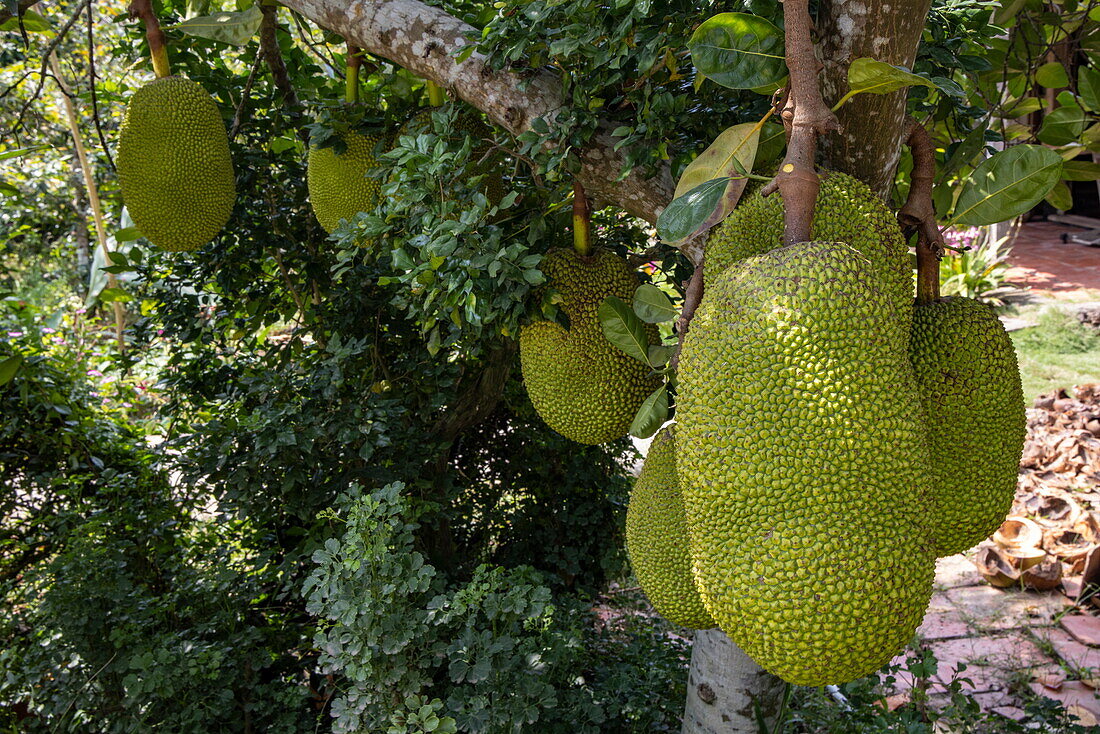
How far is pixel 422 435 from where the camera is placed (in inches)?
81.1

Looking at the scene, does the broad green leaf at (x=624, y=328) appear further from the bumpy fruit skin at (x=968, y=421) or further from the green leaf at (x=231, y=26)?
the green leaf at (x=231, y=26)

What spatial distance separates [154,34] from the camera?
5.76 feet

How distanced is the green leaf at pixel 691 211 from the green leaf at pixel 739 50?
11 cm

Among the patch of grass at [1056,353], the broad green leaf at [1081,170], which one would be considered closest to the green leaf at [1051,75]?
the broad green leaf at [1081,170]

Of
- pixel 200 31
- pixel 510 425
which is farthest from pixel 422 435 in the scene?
pixel 200 31

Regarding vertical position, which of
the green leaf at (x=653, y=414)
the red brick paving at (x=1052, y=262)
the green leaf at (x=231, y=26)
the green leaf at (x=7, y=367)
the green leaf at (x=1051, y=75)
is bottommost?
the red brick paving at (x=1052, y=262)

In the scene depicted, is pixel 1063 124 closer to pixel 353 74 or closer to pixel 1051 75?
pixel 1051 75

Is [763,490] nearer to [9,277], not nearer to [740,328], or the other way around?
[740,328]

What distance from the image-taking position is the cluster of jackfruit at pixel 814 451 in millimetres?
686

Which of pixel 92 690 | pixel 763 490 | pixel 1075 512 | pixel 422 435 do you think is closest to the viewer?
pixel 763 490

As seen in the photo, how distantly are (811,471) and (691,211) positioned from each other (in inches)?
12.0

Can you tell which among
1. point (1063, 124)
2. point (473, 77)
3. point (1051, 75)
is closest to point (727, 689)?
point (473, 77)

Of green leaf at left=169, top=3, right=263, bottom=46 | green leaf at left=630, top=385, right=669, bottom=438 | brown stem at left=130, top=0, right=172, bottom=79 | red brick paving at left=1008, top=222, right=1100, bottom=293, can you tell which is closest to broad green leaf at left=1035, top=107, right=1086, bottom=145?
green leaf at left=630, top=385, right=669, bottom=438

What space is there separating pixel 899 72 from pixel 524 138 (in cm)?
52
